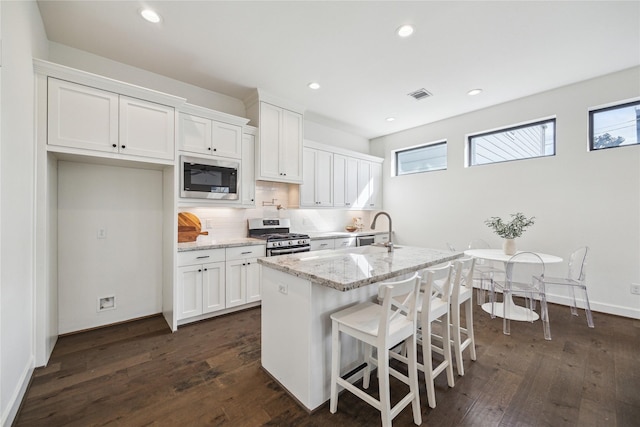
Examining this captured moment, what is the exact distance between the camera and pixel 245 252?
3297 millimetres

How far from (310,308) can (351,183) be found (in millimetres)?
3683

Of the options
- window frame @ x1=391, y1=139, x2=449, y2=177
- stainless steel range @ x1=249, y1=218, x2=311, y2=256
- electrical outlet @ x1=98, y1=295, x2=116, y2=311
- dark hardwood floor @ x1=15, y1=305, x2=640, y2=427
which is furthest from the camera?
window frame @ x1=391, y1=139, x2=449, y2=177

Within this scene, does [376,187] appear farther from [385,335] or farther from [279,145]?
[385,335]

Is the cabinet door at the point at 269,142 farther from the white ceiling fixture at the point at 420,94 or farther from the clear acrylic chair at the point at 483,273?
the clear acrylic chair at the point at 483,273

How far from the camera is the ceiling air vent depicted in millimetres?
3611

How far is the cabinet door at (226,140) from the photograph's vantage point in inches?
128

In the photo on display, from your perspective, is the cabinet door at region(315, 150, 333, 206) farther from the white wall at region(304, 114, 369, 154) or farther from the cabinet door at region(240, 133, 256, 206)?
the cabinet door at region(240, 133, 256, 206)

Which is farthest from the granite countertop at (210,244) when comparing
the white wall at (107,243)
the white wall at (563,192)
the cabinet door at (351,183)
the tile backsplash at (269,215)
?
the white wall at (563,192)

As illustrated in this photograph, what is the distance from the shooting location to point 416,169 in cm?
523

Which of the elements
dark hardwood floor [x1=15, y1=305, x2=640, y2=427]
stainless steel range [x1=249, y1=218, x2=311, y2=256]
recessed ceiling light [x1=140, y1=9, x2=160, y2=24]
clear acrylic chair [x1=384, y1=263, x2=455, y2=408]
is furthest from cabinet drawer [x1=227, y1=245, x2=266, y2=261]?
recessed ceiling light [x1=140, y1=9, x2=160, y2=24]

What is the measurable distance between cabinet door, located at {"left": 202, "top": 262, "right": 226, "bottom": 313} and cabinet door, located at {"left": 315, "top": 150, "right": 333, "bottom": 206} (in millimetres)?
2055

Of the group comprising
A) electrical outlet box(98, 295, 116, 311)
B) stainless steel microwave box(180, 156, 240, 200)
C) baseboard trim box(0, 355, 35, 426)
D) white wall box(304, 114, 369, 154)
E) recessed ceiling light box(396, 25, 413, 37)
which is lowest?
baseboard trim box(0, 355, 35, 426)

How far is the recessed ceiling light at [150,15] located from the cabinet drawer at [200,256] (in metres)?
2.22

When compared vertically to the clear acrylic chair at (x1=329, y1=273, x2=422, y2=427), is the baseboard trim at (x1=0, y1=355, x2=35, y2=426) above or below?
below
